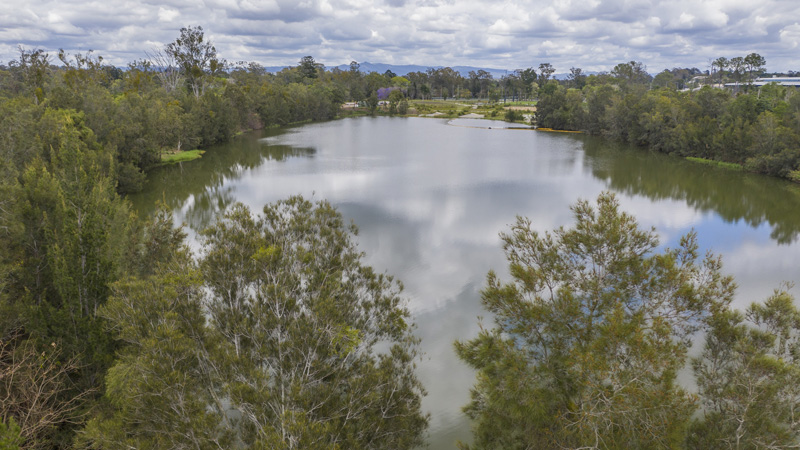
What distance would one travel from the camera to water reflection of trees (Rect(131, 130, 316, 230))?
29547 mm

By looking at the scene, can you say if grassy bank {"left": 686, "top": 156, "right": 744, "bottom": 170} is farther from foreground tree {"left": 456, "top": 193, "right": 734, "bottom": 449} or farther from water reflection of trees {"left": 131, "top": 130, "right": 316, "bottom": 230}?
foreground tree {"left": 456, "top": 193, "right": 734, "bottom": 449}

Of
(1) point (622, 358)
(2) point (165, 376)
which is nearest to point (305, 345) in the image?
(2) point (165, 376)

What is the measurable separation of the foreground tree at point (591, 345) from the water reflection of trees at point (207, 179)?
15.8m

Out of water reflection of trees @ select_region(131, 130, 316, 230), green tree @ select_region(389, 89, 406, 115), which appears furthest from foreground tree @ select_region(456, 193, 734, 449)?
green tree @ select_region(389, 89, 406, 115)

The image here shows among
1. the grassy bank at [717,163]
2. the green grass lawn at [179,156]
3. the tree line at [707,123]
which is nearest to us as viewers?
the tree line at [707,123]

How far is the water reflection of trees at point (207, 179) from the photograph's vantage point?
29.5 metres

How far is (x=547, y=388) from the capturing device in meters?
8.20

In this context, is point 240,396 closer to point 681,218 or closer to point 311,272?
point 311,272

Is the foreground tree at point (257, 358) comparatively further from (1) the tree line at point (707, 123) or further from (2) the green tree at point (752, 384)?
(1) the tree line at point (707, 123)

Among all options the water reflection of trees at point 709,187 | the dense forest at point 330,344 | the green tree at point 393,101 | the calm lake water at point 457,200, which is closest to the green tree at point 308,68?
the green tree at point 393,101

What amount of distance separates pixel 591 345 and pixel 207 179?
36585 mm

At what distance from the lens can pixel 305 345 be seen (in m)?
8.08

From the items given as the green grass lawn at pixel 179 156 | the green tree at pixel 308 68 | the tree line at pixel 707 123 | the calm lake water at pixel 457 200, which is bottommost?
the calm lake water at pixel 457 200

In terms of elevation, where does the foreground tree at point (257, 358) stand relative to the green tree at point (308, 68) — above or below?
below
